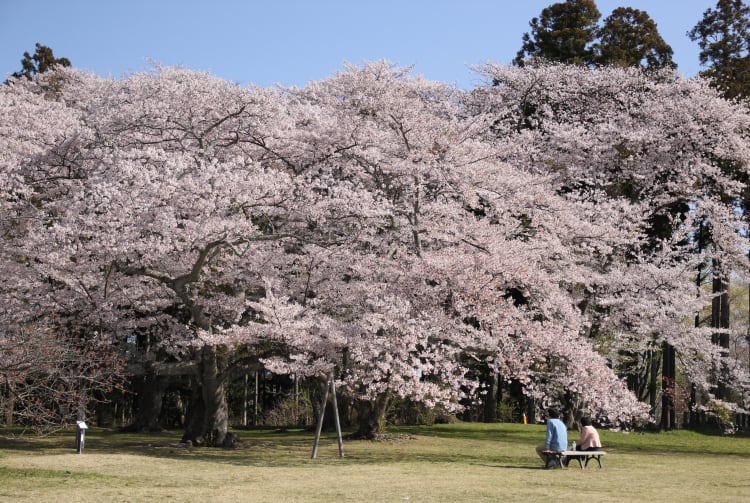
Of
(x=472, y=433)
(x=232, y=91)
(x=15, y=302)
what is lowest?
(x=472, y=433)

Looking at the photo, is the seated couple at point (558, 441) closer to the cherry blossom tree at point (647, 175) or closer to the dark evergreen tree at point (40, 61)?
the cherry blossom tree at point (647, 175)

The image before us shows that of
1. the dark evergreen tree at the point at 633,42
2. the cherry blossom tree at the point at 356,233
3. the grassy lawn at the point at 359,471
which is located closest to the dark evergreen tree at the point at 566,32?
the dark evergreen tree at the point at 633,42

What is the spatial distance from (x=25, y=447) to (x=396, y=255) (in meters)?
9.26

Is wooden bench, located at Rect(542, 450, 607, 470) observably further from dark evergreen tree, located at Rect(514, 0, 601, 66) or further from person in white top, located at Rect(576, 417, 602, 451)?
dark evergreen tree, located at Rect(514, 0, 601, 66)

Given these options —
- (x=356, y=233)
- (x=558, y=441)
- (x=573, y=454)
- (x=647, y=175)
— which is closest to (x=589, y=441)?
(x=573, y=454)

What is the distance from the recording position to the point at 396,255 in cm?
1936

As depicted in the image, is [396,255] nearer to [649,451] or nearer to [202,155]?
[202,155]

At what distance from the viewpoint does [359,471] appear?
13945 mm

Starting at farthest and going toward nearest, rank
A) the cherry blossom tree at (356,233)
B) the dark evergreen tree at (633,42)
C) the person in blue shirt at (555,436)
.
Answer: the dark evergreen tree at (633,42) → the cherry blossom tree at (356,233) → the person in blue shirt at (555,436)

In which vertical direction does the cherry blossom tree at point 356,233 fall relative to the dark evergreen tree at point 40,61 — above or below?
below

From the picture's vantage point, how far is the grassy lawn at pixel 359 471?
34.8ft

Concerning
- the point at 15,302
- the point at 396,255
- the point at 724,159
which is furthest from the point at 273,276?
the point at 724,159

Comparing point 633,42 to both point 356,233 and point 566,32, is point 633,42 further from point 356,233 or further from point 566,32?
point 356,233

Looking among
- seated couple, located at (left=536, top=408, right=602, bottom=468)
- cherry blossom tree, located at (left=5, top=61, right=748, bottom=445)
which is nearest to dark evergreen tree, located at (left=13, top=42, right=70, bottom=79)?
cherry blossom tree, located at (left=5, top=61, right=748, bottom=445)
